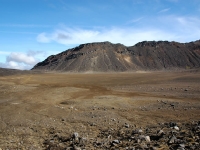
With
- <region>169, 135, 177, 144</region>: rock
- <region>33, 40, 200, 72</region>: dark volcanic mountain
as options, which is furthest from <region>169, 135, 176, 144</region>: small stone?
<region>33, 40, 200, 72</region>: dark volcanic mountain

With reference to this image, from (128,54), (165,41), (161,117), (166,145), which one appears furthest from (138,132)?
(165,41)

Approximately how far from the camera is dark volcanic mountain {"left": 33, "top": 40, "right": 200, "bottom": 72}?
139875 mm

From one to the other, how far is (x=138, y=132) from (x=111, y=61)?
135 metres

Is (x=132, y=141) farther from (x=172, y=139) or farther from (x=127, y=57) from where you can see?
(x=127, y=57)

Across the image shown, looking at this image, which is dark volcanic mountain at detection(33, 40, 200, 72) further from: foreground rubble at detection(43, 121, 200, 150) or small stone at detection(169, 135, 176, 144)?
small stone at detection(169, 135, 176, 144)

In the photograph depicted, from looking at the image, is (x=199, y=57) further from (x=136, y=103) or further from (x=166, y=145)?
(x=166, y=145)

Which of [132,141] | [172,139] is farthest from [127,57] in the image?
[172,139]

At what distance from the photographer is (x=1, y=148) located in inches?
394

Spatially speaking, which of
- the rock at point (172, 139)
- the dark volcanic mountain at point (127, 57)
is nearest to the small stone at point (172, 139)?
the rock at point (172, 139)

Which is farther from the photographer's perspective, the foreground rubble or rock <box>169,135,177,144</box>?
rock <box>169,135,177,144</box>

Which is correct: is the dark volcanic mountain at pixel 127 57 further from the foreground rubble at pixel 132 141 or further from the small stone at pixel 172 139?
the small stone at pixel 172 139

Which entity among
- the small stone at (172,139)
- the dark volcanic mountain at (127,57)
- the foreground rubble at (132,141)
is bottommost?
the foreground rubble at (132,141)

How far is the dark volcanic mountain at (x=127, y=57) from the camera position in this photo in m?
140

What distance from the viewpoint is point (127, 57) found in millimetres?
159000
